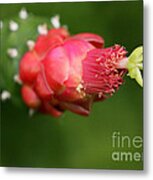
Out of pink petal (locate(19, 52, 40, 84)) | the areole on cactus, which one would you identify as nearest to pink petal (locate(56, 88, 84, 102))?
the areole on cactus

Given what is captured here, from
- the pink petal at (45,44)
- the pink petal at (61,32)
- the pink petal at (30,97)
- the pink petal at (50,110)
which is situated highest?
the pink petal at (61,32)

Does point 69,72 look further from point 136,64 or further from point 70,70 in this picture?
point 136,64

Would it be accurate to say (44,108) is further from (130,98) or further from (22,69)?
(130,98)

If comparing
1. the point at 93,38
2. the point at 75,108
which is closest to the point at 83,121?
the point at 75,108

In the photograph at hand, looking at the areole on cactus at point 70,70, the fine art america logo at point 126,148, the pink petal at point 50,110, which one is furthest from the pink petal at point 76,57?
the fine art america logo at point 126,148

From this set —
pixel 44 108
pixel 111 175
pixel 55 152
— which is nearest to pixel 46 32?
pixel 44 108

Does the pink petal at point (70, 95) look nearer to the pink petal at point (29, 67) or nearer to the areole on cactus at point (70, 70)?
the areole on cactus at point (70, 70)

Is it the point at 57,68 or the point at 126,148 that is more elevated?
the point at 57,68
